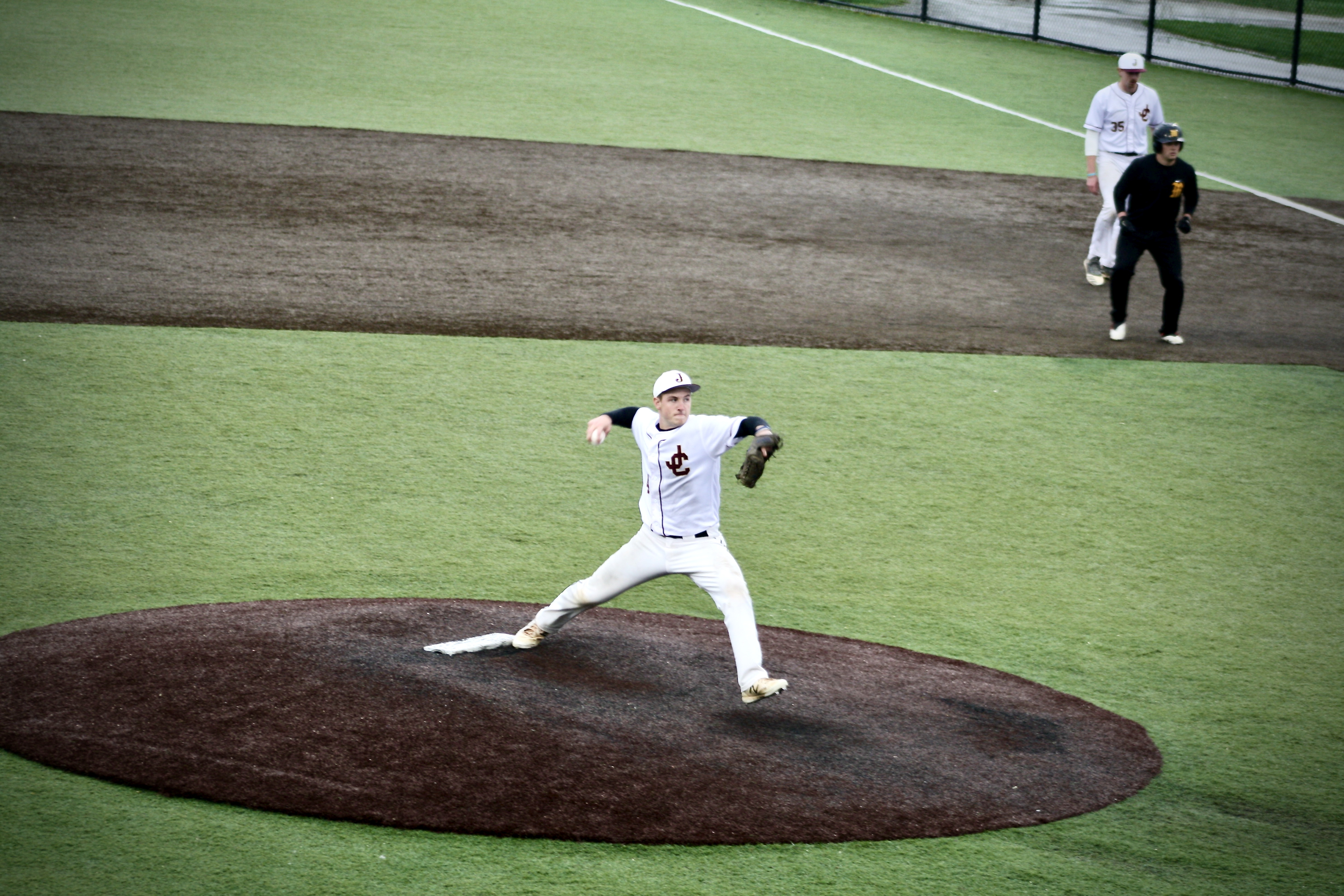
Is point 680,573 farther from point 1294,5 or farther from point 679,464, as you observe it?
point 1294,5

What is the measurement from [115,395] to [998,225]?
10.7 m

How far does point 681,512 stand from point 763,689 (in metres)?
0.95

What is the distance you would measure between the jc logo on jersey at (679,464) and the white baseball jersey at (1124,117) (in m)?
9.24

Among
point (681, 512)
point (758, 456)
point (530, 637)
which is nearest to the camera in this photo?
point (758, 456)

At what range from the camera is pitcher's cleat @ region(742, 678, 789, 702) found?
5914mm

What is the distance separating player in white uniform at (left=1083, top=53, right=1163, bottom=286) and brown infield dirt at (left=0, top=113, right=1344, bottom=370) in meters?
1.15

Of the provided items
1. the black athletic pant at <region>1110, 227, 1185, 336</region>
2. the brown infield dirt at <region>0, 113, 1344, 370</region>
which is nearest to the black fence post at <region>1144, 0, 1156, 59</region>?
the brown infield dirt at <region>0, 113, 1344, 370</region>

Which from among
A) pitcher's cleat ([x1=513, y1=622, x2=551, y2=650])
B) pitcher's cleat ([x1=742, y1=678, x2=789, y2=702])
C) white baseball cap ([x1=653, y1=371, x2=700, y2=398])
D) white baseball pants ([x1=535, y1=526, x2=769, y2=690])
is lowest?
pitcher's cleat ([x1=513, y1=622, x2=551, y2=650])

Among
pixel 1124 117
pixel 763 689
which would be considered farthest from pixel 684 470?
pixel 1124 117

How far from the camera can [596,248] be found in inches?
584

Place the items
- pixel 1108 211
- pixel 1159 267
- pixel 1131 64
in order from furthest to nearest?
1. pixel 1108 211
2. pixel 1131 64
3. pixel 1159 267

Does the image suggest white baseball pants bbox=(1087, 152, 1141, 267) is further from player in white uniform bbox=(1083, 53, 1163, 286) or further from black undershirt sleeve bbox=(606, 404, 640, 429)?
black undershirt sleeve bbox=(606, 404, 640, 429)

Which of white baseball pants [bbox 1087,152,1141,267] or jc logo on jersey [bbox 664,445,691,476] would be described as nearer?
jc logo on jersey [bbox 664,445,691,476]

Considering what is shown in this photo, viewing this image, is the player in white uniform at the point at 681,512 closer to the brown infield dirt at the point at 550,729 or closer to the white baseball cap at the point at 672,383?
the white baseball cap at the point at 672,383
